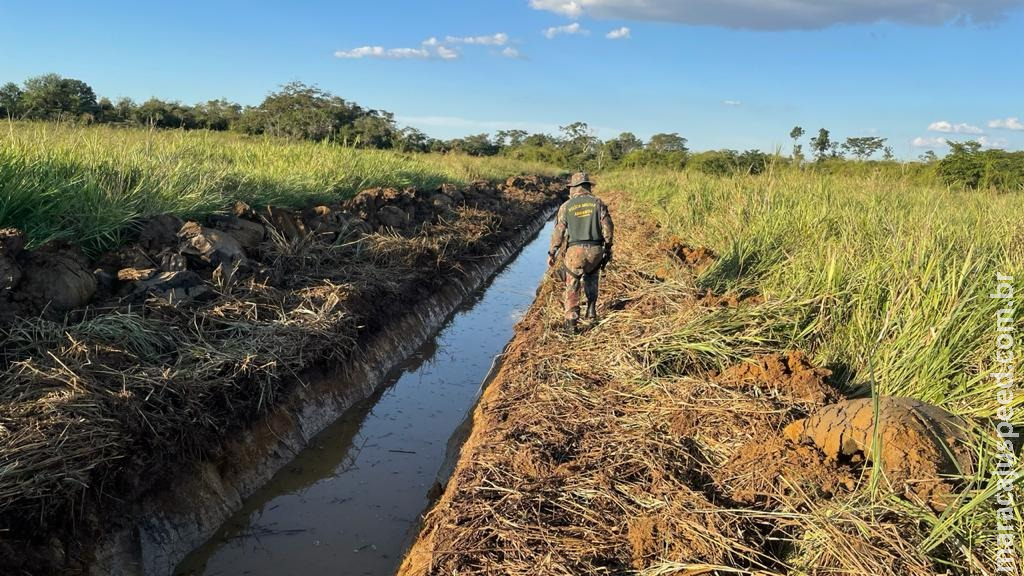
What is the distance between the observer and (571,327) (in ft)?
20.4

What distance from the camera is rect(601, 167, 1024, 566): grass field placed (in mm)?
3629

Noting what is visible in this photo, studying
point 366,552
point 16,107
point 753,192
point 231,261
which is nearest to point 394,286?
point 231,261

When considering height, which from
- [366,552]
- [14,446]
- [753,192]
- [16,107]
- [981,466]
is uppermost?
[16,107]

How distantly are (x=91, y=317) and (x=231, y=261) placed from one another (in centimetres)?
175

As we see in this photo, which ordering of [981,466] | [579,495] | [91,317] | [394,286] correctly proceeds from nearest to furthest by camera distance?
[981,466] < [579,495] < [91,317] < [394,286]

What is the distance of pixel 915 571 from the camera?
8.02ft

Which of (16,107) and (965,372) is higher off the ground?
(16,107)

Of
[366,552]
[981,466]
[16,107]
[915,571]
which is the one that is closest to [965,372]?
[981,466]

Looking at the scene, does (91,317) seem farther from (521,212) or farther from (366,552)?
(521,212)

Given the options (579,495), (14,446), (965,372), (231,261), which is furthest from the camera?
(231,261)

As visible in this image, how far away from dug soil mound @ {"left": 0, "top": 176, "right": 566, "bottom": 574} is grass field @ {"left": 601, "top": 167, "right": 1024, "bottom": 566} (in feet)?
11.2

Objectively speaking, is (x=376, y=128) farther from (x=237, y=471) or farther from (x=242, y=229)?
(x=237, y=471)

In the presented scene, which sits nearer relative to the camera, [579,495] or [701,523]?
[701,523]

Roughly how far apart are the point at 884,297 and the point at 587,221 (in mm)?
2938
